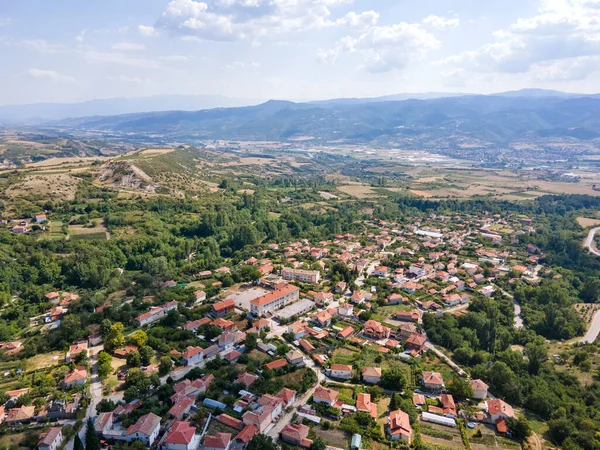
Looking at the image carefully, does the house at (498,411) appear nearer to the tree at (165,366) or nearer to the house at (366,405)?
the house at (366,405)

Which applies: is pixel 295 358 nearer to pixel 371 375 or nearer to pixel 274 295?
pixel 371 375

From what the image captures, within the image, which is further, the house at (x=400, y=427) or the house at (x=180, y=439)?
the house at (x=400, y=427)

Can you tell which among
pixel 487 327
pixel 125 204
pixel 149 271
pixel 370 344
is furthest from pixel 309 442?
pixel 125 204

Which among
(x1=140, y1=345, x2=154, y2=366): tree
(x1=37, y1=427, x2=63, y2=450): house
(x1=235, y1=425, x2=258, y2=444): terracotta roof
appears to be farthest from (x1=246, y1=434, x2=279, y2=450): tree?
(x1=140, y1=345, x2=154, y2=366): tree

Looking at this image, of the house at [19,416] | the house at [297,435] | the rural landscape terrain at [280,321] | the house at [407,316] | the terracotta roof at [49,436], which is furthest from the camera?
the house at [407,316]

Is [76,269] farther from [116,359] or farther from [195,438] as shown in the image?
[195,438]

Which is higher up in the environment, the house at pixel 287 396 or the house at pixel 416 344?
the house at pixel 287 396

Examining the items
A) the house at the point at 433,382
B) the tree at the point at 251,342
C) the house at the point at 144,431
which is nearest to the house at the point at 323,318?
the tree at the point at 251,342
